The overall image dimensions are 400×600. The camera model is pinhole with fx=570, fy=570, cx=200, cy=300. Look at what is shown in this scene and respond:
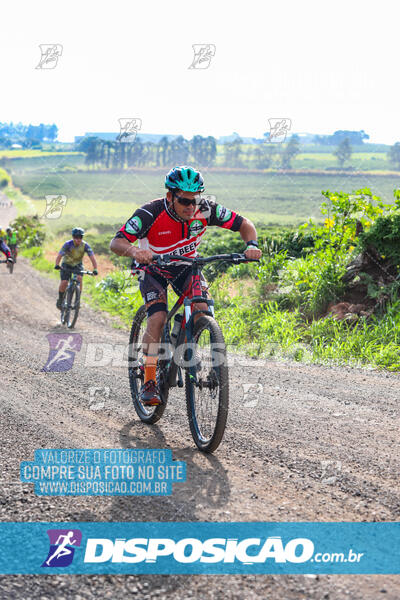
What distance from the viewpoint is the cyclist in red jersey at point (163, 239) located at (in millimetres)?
4996

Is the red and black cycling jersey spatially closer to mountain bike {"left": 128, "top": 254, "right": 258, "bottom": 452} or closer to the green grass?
mountain bike {"left": 128, "top": 254, "right": 258, "bottom": 452}

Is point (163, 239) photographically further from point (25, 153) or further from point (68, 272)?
point (25, 153)

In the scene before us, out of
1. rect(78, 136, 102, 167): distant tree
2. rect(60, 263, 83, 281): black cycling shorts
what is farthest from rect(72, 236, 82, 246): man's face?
rect(78, 136, 102, 167): distant tree

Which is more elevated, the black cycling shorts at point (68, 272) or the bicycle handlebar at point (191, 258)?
the bicycle handlebar at point (191, 258)

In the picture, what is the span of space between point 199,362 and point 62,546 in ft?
6.09

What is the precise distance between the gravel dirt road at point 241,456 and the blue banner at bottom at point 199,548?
85mm

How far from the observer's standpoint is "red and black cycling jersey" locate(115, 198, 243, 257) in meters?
5.03

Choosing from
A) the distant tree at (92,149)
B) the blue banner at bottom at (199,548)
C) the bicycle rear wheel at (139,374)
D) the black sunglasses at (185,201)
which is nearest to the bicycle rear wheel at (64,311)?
the bicycle rear wheel at (139,374)

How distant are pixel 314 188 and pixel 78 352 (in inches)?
1889

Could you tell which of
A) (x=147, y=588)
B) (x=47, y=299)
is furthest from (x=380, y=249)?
(x=47, y=299)

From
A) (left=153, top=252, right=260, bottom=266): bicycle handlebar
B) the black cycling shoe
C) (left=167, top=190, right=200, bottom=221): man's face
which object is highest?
(left=167, top=190, right=200, bottom=221): man's face

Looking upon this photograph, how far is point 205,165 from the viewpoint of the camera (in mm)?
63031

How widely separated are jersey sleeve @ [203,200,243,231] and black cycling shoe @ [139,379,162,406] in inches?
62.1

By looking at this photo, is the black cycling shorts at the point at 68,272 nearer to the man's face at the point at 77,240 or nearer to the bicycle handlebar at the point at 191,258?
the man's face at the point at 77,240
